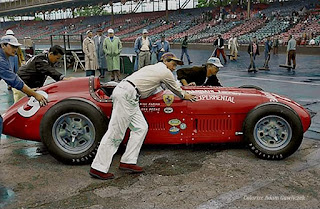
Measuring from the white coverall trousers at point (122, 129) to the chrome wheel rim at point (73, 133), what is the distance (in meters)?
0.46

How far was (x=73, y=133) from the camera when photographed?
4.36 meters

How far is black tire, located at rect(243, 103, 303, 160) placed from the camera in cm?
434

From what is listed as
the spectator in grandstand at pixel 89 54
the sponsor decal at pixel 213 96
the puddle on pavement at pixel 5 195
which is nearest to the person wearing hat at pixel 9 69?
the puddle on pavement at pixel 5 195

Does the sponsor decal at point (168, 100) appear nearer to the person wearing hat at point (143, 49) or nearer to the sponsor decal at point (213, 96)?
the sponsor decal at point (213, 96)

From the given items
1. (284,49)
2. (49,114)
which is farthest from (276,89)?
(284,49)

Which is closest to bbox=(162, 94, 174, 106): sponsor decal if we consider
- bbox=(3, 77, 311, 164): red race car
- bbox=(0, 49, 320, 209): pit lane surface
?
bbox=(3, 77, 311, 164): red race car

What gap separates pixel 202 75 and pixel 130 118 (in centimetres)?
214

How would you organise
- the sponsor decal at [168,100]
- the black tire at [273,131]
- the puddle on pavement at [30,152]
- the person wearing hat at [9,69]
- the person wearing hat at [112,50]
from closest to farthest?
the person wearing hat at [9,69], the black tire at [273,131], the sponsor decal at [168,100], the puddle on pavement at [30,152], the person wearing hat at [112,50]

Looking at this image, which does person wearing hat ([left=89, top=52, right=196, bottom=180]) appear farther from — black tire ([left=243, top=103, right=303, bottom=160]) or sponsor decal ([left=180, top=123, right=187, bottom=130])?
black tire ([left=243, top=103, right=303, bottom=160])

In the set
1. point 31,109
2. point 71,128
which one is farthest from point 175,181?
point 31,109

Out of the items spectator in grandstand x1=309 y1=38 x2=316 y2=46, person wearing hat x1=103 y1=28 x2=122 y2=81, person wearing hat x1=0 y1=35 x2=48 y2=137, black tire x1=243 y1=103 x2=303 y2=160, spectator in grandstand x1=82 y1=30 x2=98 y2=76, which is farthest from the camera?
spectator in grandstand x1=309 y1=38 x2=316 y2=46

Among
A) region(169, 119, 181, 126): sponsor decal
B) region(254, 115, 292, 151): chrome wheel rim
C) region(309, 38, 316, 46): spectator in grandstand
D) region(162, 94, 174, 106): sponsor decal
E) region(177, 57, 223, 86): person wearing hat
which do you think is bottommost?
region(254, 115, 292, 151): chrome wheel rim

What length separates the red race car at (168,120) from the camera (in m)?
4.28

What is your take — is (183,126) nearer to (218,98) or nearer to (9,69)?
(218,98)
